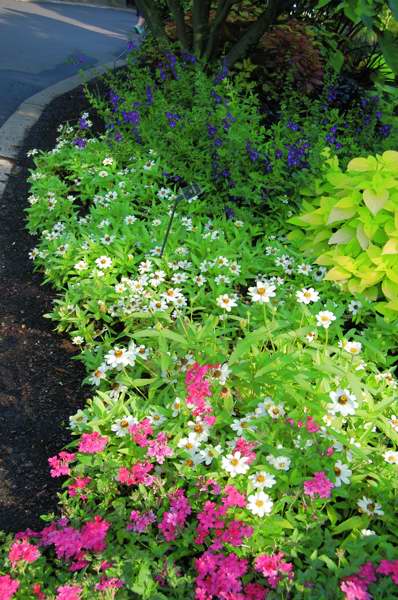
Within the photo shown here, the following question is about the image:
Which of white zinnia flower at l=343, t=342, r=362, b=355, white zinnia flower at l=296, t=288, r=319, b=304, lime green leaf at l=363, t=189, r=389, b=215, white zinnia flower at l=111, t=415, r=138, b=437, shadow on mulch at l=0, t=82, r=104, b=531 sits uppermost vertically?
lime green leaf at l=363, t=189, r=389, b=215

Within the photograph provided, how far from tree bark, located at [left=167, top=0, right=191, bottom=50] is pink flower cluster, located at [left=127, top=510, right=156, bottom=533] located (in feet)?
16.3

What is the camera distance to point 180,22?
5.70 meters

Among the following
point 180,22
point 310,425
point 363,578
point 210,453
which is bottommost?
point 210,453

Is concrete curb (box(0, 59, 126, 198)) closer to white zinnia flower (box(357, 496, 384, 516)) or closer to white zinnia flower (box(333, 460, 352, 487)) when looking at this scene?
white zinnia flower (box(333, 460, 352, 487))

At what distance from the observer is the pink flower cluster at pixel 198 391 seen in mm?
2090

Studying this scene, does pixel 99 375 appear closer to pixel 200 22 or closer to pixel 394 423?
pixel 394 423

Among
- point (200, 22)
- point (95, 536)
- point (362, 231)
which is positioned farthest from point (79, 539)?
point (200, 22)

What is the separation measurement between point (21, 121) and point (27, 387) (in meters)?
3.51

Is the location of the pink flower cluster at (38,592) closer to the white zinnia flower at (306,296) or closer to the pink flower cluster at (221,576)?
the pink flower cluster at (221,576)

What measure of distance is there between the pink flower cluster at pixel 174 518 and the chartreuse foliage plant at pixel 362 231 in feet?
5.41

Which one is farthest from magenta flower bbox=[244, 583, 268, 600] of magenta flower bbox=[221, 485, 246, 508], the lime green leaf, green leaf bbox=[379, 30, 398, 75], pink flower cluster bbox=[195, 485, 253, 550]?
green leaf bbox=[379, 30, 398, 75]

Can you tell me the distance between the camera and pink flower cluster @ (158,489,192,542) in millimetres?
1878

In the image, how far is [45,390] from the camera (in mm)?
2779

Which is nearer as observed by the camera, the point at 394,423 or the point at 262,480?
the point at 262,480
